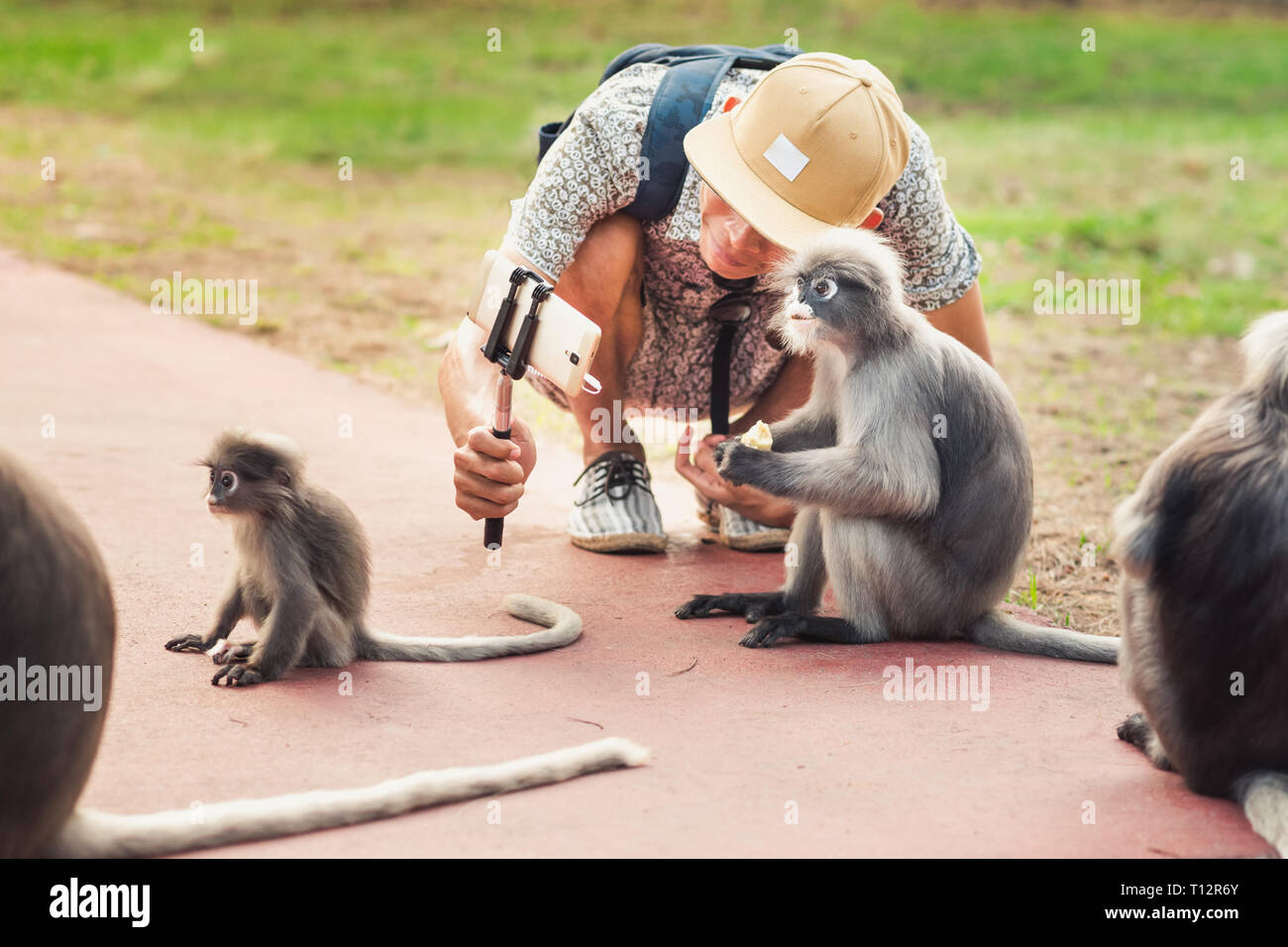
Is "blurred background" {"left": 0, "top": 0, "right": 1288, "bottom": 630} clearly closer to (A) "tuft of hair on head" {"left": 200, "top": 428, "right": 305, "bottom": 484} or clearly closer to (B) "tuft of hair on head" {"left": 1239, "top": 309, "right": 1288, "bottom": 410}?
(B) "tuft of hair on head" {"left": 1239, "top": 309, "right": 1288, "bottom": 410}

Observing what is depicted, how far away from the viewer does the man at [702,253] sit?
354 cm

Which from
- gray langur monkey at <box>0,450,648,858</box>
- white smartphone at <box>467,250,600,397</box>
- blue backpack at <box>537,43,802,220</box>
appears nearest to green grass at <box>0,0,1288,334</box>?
blue backpack at <box>537,43,802,220</box>

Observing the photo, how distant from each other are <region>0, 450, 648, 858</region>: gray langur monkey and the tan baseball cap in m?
1.90

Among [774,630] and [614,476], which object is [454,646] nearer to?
[774,630]

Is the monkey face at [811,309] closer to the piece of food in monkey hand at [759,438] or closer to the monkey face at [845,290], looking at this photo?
the monkey face at [845,290]

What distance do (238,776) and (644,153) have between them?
2.17m

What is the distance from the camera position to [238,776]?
262 cm

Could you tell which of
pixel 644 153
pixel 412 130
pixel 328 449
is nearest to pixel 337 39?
pixel 412 130

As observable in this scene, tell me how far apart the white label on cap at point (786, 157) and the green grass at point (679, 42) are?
16.5ft

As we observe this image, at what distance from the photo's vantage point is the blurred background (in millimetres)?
7109

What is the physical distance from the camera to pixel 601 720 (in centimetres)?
304

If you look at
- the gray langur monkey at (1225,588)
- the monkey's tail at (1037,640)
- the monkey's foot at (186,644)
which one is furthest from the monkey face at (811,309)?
the monkey's foot at (186,644)

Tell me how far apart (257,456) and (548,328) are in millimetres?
746

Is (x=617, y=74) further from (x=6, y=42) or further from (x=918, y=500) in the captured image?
(x=6, y=42)
